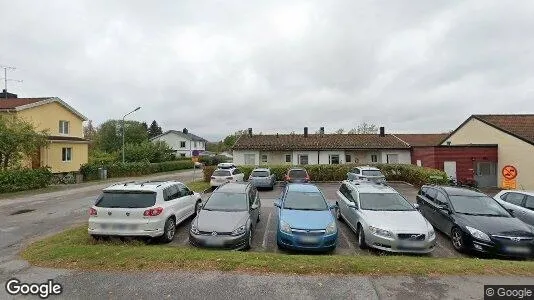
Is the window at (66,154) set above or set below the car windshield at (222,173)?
above

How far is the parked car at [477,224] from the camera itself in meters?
7.50

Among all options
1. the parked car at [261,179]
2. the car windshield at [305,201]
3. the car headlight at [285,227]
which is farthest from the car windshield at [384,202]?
the parked car at [261,179]

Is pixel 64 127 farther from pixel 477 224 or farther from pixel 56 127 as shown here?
pixel 477 224

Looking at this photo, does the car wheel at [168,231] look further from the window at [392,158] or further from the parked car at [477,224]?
the window at [392,158]

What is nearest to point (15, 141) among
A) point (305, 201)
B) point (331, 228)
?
point (305, 201)

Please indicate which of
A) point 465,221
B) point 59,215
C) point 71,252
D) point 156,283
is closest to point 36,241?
point 71,252


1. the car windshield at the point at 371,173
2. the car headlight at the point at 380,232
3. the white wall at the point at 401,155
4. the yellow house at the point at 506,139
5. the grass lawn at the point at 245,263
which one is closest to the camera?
the grass lawn at the point at 245,263

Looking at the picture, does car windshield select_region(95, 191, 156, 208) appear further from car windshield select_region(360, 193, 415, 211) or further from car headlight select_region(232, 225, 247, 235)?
car windshield select_region(360, 193, 415, 211)

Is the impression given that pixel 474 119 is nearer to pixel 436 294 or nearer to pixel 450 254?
pixel 450 254

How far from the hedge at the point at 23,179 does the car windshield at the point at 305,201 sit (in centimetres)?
1960

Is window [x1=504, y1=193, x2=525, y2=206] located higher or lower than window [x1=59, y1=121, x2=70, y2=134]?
lower

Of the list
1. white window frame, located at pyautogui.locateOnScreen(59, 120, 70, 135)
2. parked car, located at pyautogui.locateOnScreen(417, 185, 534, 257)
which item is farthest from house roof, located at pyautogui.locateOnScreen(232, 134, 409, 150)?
parked car, located at pyautogui.locateOnScreen(417, 185, 534, 257)

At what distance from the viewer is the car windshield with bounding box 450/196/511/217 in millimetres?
8723

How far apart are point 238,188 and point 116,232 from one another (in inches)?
154
